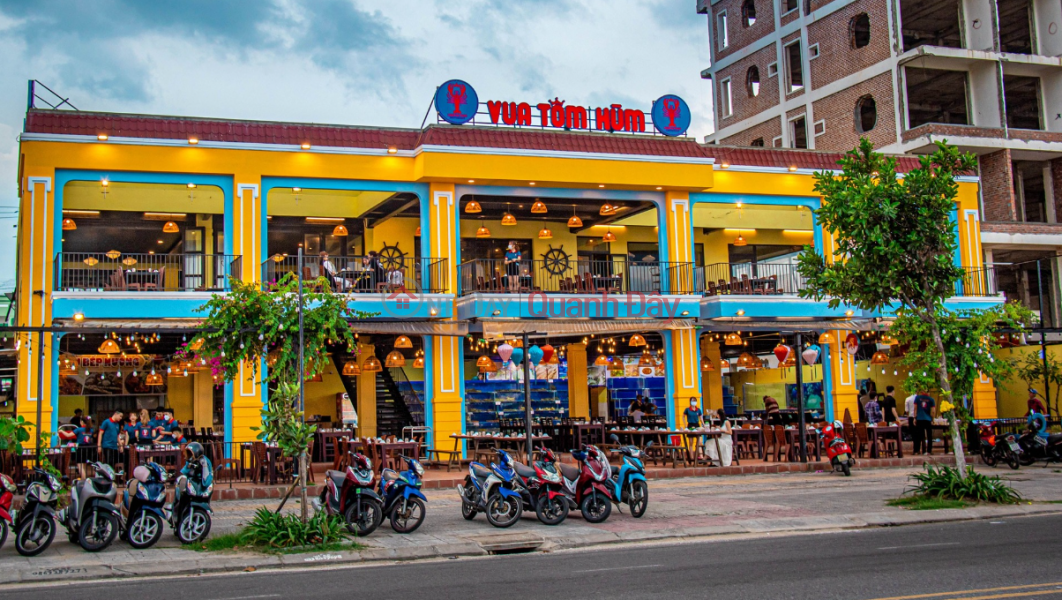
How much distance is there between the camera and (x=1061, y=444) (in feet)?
76.2

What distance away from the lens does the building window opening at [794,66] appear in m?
45.5

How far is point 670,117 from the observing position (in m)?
28.2

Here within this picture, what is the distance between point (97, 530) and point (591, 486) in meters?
6.92

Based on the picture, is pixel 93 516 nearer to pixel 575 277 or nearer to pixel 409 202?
pixel 409 202

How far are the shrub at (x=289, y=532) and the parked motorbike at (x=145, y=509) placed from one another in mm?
1150

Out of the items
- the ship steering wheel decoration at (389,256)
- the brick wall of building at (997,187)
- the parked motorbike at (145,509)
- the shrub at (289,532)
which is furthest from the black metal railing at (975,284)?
the parked motorbike at (145,509)

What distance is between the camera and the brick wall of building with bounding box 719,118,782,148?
4653 centimetres

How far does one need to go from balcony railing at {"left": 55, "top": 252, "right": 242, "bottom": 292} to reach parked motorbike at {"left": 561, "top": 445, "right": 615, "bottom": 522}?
9330 mm

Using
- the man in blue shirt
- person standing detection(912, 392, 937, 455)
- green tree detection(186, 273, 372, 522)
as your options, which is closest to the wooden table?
person standing detection(912, 392, 937, 455)

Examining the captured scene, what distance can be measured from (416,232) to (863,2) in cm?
2250

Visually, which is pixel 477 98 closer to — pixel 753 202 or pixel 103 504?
pixel 753 202

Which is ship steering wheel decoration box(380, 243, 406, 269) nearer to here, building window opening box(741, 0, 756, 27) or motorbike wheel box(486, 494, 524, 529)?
motorbike wheel box(486, 494, 524, 529)

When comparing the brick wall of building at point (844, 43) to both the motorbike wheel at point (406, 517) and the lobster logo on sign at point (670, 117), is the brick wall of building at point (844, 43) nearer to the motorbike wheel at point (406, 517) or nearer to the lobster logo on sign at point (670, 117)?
the lobster logo on sign at point (670, 117)

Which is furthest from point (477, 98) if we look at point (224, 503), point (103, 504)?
point (103, 504)
